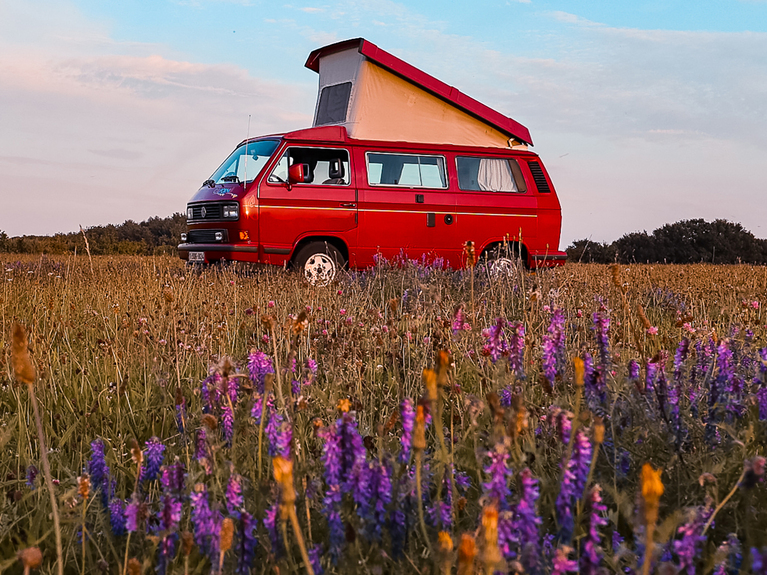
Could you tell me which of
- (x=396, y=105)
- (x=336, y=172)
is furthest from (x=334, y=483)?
(x=396, y=105)

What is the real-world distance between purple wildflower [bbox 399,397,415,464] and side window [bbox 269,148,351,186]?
7807mm

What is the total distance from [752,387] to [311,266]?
7241 mm

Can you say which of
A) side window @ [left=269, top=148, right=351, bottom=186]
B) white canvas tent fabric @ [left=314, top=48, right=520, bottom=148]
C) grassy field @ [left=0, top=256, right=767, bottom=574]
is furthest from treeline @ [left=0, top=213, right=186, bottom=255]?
grassy field @ [left=0, top=256, right=767, bottom=574]

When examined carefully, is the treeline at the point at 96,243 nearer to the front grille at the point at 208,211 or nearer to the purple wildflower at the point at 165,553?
the front grille at the point at 208,211

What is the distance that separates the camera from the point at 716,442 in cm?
202

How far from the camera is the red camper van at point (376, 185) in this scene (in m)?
8.82

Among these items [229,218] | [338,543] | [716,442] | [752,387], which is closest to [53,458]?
[338,543]

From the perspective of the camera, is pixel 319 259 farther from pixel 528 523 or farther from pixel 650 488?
pixel 650 488

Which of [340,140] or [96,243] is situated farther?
[96,243]

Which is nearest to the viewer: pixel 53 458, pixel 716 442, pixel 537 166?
pixel 716 442

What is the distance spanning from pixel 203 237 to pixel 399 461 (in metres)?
8.19

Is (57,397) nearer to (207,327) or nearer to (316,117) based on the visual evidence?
(207,327)

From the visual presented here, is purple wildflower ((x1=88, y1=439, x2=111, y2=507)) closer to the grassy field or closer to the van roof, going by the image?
the grassy field

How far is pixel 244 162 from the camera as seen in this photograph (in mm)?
9203
